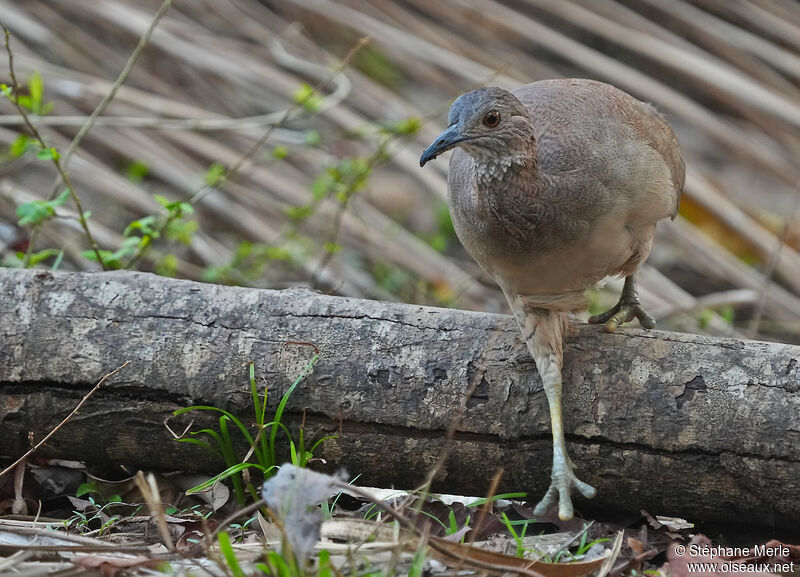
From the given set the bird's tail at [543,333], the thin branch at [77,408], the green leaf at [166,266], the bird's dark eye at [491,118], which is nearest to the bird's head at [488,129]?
the bird's dark eye at [491,118]

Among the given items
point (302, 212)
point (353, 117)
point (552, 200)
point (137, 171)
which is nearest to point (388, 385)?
point (552, 200)

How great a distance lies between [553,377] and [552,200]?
51 cm

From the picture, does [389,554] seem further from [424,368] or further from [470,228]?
[470,228]

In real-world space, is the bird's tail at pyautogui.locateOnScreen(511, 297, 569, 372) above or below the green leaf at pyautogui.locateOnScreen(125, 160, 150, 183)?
below

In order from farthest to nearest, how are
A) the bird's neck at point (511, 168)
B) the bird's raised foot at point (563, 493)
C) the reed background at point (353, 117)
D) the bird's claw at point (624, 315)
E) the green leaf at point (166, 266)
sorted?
the reed background at point (353, 117) → the green leaf at point (166, 266) → the bird's claw at point (624, 315) → the bird's neck at point (511, 168) → the bird's raised foot at point (563, 493)

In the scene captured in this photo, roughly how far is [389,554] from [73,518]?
1.02 metres

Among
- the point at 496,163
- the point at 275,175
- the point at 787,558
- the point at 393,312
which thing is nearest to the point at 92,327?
the point at 393,312

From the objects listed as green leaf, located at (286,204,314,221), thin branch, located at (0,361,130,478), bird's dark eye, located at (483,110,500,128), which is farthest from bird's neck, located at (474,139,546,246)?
green leaf, located at (286,204,314,221)

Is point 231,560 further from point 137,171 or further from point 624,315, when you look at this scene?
point 137,171

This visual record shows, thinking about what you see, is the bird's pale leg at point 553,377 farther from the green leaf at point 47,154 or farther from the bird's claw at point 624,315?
the green leaf at point 47,154

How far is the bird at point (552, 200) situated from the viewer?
2.81 metres

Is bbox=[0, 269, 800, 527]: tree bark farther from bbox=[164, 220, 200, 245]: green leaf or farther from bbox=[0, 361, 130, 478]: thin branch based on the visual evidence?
bbox=[164, 220, 200, 245]: green leaf

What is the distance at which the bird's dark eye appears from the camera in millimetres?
2793

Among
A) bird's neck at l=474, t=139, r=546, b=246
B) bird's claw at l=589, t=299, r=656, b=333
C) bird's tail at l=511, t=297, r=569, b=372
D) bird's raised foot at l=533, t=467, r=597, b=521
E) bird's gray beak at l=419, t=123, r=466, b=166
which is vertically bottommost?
bird's raised foot at l=533, t=467, r=597, b=521
